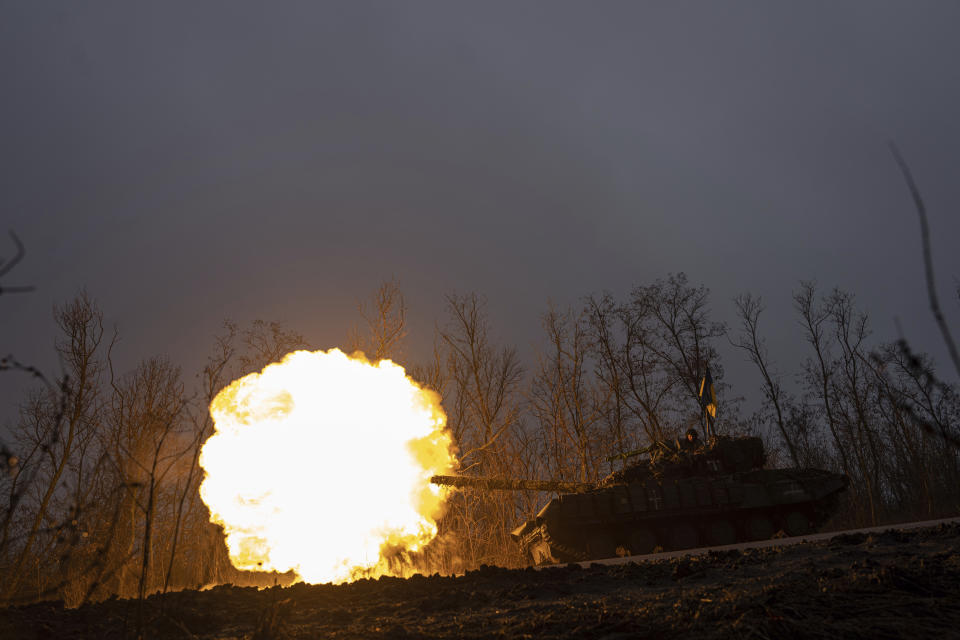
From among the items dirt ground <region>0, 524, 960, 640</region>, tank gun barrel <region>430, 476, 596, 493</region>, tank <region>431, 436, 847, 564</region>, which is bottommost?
dirt ground <region>0, 524, 960, 640</region>

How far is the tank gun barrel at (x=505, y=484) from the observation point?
615 inches

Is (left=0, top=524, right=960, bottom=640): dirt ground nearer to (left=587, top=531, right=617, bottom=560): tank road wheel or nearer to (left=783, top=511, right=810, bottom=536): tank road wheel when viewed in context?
(left=587, top=531, right=617, bottom=560): tank road wheel

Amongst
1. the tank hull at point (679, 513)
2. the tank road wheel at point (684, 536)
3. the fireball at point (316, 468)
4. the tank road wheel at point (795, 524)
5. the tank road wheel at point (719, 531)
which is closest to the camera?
the fireball at point (316, 468)

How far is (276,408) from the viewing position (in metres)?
12.3

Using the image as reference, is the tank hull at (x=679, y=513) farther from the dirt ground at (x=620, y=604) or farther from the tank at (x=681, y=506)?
the dirt ground at (x=620, y=604)

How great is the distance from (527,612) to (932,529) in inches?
263

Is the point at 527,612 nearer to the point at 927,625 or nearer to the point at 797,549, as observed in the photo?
the point at 927,625

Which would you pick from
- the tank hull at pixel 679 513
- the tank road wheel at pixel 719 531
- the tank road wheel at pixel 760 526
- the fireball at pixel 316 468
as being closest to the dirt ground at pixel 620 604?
the fireball at pixel 316 468

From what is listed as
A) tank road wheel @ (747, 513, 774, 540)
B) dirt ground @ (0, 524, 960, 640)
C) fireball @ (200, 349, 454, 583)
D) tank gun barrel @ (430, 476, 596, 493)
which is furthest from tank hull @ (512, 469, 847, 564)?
dirt ground @ (0, 524, 960, 640)

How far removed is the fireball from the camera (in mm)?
11750

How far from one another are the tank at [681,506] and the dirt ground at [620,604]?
10984 mm

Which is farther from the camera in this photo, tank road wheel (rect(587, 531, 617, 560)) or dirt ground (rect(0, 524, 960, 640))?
tank road wheel (rect(587, 531, 617, 560))

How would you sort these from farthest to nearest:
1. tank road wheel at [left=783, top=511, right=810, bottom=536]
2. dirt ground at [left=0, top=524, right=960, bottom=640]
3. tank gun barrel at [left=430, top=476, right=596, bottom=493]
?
tank road wheel at [left=783, top=511, right=810, bottom=536]
tank gun barrel at [left=430, top=476, right=596, bottom=493]
dirt ground at [left=0, top=524, right=960, bottom=640]

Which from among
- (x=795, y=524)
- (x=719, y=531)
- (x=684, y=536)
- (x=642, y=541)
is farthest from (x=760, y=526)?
(x=642, y=541)
